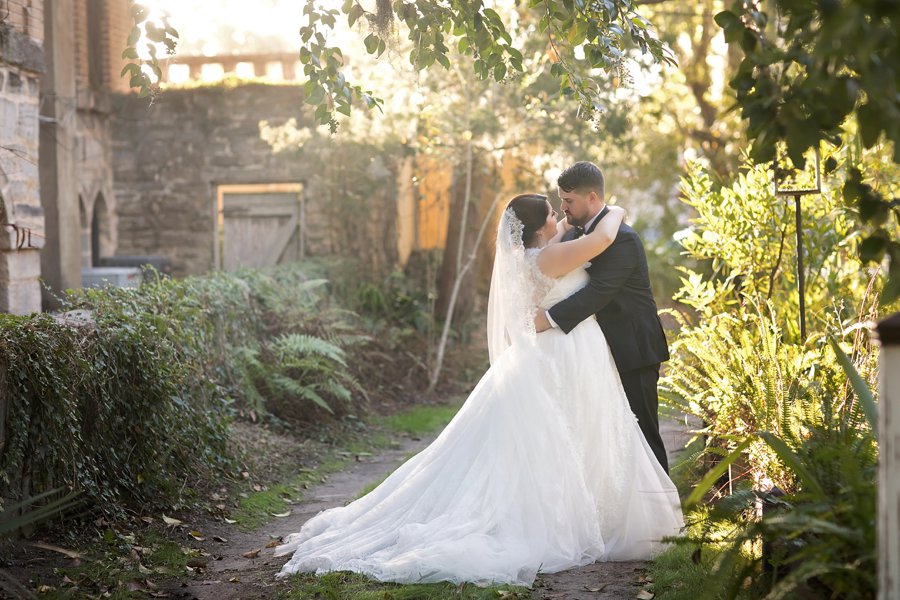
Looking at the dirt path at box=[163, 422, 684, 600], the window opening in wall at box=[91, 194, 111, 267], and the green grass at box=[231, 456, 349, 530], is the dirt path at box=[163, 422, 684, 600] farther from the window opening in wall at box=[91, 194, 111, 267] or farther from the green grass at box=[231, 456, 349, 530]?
the window opening in wall at box=[91, 194, 111, 267]

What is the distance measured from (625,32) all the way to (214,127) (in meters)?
10.5

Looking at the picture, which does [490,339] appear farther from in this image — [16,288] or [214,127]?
[214,127]

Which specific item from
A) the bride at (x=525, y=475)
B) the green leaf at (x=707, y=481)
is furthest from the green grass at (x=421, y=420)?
the green leaf at (x=707, y=481)

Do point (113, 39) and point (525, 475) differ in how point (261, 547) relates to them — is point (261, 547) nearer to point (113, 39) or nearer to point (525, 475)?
point (525, 475)

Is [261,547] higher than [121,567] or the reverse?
the reverse

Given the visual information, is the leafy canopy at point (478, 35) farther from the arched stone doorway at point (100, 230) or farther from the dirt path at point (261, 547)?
the arched stone doorway at point (100, 230)

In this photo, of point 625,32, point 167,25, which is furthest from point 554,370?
point 167,25

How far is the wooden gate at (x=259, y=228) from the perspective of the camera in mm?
14414

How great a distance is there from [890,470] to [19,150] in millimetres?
7743

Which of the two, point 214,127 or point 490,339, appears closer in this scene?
point 490,339

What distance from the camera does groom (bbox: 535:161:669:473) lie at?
5.39 metres

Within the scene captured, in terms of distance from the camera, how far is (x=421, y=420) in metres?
10.1

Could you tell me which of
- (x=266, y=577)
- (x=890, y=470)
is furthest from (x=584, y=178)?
(x=890, y=470)

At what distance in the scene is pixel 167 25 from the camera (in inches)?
199
